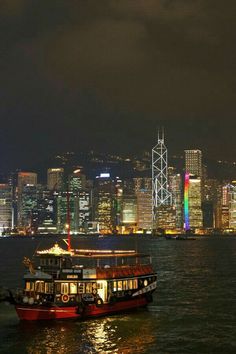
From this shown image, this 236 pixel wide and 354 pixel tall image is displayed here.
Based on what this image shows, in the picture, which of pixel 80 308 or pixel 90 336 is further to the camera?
pixel 80 308

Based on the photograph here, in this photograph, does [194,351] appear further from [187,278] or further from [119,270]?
[187,278]

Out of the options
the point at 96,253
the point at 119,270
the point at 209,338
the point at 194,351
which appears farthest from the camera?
the point at 96,253

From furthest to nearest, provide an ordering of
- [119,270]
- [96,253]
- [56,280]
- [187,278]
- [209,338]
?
1. [187,278]
2. [96,253]
3. [119,270]
4. [56,280]
5. [209,338]

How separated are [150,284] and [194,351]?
32.9 feet

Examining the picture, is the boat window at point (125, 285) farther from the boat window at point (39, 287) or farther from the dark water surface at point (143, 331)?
the boat window at point (39, 287)

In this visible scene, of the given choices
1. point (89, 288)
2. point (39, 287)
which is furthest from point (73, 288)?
point (39, 287)

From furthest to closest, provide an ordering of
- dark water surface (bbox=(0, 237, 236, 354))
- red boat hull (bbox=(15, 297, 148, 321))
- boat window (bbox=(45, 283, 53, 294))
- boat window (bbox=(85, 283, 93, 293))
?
boat window (bbox=(85, 283, 93, 293)) → boat window (bbox=(45, 283, 53, 294)) → red boat hull (bbox=(15, 297, 148, 321)) → dark water surface (bbox=(0, 237, 236, 354))

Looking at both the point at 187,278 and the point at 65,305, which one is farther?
the point at 187,278

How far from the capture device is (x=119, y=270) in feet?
116

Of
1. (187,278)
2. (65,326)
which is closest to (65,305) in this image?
(65,326)

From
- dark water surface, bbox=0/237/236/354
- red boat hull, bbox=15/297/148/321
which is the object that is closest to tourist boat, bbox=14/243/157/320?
red boat hull, bbox=15/297/148/321

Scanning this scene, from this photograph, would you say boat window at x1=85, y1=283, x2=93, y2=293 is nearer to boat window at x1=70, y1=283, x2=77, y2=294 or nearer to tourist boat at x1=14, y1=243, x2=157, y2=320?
tourist boat at x1=14, y1=243, x2=157, y2=320

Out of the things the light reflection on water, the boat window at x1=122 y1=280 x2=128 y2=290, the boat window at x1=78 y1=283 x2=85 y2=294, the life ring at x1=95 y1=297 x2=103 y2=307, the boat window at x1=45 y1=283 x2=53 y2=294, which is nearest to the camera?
the light reflection on water

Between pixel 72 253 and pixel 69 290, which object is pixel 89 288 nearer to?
pixel 69 290
